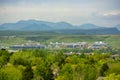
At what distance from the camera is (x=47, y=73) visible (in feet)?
217

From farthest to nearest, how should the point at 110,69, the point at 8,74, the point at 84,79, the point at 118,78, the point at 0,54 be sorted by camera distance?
the point at 0,54
the point at 110,69
the point at 84,79
the point at 8,74
the point at 118,78

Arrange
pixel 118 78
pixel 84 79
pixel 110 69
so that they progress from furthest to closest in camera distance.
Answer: pixel 110 69, pixel 84 79, pixel 118 78

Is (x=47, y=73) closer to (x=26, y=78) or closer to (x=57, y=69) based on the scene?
(x=26, y=78)

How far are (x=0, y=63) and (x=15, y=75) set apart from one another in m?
22.1

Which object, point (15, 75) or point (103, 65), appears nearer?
point (15, 75)

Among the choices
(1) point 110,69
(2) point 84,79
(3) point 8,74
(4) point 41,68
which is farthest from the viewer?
(1) point 110,69

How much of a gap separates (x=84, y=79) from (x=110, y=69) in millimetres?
16536

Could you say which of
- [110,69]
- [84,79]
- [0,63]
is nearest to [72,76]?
[84,79]

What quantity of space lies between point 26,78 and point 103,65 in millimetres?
21369

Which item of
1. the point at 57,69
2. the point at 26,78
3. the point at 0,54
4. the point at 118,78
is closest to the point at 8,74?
the point at 26,78

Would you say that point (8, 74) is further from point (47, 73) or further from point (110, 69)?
point (110, 69)

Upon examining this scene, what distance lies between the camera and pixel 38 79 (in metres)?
64.4

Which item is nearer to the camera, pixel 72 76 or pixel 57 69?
pixel 72 76

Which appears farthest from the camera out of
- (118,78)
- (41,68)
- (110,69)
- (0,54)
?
(0,54)
